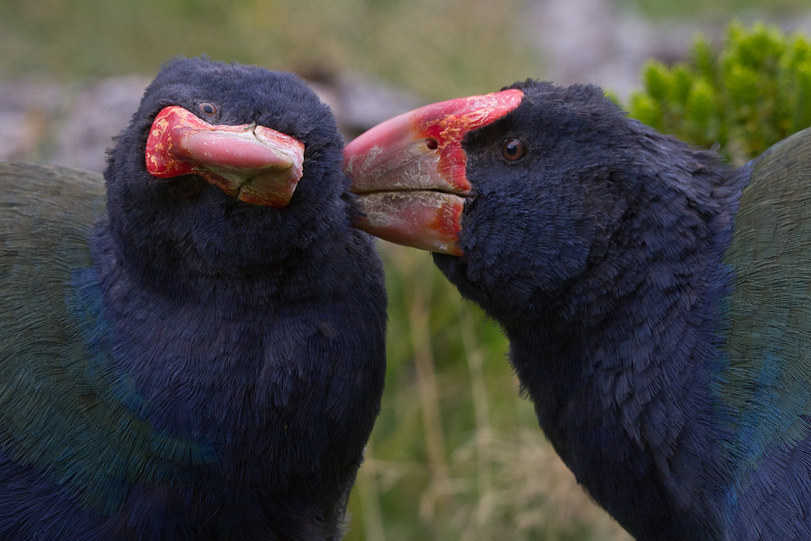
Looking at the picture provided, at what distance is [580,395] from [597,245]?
1.39 ft

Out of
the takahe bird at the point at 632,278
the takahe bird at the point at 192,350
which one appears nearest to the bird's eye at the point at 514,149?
the takahe bird at the point at 632,278

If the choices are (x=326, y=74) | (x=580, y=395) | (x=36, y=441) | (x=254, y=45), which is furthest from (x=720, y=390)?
(x=254, y=45)

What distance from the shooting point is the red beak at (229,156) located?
1.92 m

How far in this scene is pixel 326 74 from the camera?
19.9ft

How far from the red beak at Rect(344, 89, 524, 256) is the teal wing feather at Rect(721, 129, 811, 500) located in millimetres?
729

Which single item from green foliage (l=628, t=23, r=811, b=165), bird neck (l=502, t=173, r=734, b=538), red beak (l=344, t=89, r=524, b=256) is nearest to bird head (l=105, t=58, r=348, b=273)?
red beak (l=344, t=89, r=524, b=256)

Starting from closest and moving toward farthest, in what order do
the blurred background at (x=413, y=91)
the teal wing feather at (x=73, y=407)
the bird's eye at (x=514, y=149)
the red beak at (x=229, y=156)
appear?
1. the red beak at (x=229, y=156)
2. the teal wing feather at (x=73, y=407)
3. the bird's eye at (x=514, y=149)
4. the blurred background at (x=413, y=91)

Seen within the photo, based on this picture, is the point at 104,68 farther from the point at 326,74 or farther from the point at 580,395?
the point at 580,395

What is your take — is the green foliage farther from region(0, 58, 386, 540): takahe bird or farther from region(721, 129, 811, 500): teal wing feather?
region(0, 58, 386, 540): takahe bird

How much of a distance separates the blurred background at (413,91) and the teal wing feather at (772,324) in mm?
1022

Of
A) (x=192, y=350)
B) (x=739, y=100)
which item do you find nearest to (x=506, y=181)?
(x=192, y=350)

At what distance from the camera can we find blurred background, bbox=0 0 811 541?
4262 millimetres

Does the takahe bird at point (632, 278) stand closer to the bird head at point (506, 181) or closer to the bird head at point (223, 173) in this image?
the bird head at point (506, 181)

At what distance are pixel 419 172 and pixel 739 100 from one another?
5.49ft
